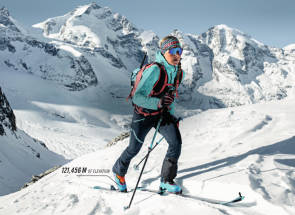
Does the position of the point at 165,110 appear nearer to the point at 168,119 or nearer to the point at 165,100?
the point at 168,119

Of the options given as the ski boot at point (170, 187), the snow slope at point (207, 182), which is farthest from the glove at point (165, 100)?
the snow slope at point (207, 182)

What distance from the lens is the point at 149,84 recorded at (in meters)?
4.21

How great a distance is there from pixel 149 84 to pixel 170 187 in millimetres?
1802

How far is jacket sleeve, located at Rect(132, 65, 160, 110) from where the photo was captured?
4.14 metres

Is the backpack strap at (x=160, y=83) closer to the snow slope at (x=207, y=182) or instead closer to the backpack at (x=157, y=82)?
the backpack at (x=157, y=82)

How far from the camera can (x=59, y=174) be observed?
7.05 metres

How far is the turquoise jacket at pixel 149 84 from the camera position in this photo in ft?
13.6

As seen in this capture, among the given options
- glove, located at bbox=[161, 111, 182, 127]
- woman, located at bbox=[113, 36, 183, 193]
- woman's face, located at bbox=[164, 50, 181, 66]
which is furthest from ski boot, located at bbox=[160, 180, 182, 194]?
woman's face, located at bbox=[164, 50, 181, 66]

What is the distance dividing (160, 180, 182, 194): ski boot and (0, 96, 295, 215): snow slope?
30 cm

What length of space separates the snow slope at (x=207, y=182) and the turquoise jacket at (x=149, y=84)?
1.53m

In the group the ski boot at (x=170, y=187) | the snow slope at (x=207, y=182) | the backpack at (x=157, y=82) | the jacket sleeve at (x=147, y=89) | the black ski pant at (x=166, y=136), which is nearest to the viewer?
the snow slope at (x=207, y=182)

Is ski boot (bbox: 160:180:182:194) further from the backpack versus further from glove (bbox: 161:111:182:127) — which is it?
the backpack

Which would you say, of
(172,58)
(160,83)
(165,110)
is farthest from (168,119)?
(172,58)

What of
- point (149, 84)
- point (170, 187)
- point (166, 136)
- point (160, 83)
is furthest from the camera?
point (166, 136)
